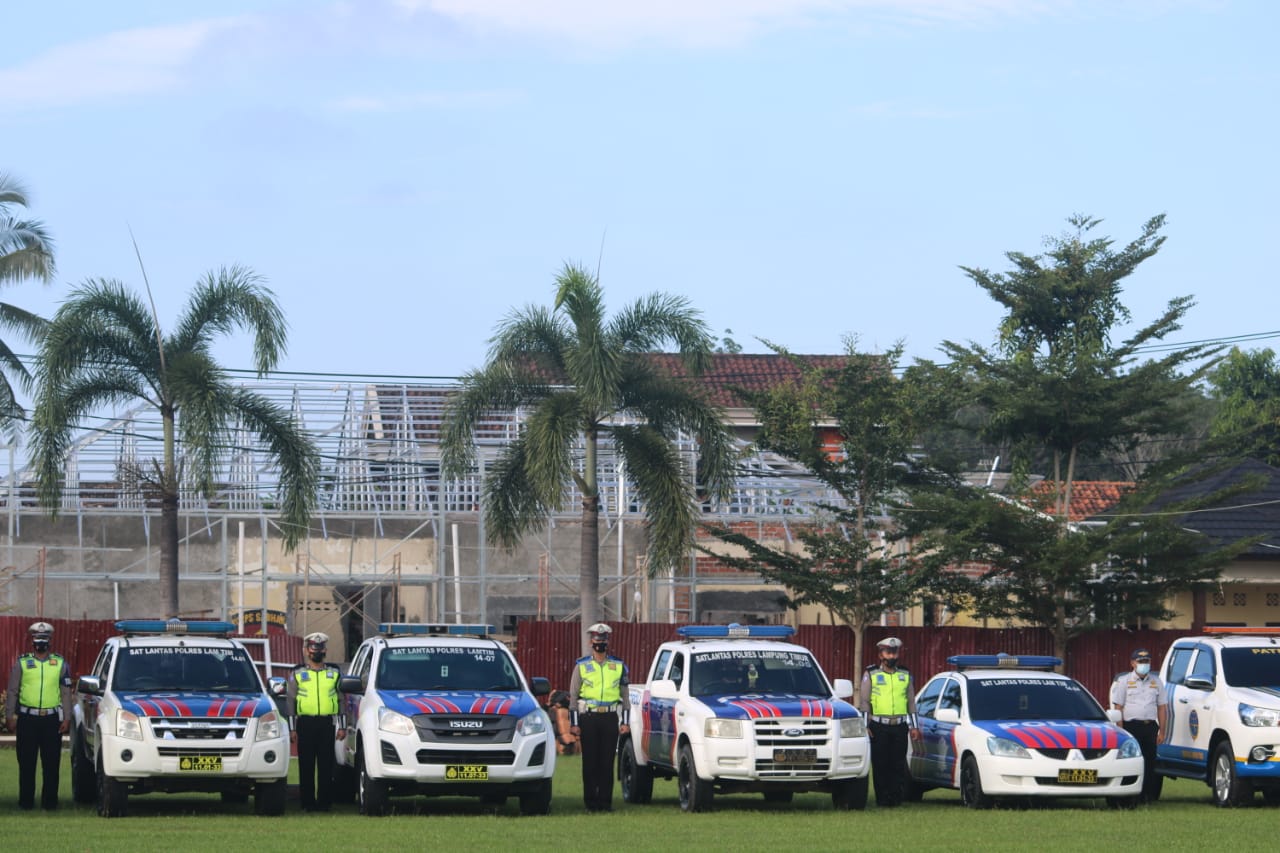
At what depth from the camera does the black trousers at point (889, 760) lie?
58.3 feet

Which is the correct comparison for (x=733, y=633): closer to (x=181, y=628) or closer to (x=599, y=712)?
(x=599, y=712)

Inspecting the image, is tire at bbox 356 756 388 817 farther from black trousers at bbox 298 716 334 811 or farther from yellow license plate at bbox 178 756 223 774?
yellow license plate at bbox 178 756 223 774

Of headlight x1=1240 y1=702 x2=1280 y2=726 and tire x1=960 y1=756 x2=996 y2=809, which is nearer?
tire x1=960 y1=756 x2=996 y2=809

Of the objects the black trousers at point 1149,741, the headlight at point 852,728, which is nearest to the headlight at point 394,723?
the headlight at point 852,728

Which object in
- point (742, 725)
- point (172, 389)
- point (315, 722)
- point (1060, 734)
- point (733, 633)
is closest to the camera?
point (742, 725)

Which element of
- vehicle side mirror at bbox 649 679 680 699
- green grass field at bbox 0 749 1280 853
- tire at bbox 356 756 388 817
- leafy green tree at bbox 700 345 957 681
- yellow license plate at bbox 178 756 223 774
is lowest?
green grass field at bbox 0 749 1280 853

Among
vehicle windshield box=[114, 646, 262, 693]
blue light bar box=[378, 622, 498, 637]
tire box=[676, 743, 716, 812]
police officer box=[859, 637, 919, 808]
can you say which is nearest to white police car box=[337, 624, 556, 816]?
blue light bar box=[378, 622, 498, 637]

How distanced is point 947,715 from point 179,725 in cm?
738

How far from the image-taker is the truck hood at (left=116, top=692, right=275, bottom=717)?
620 inches

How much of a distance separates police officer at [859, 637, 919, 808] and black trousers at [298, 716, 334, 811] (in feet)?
17.2

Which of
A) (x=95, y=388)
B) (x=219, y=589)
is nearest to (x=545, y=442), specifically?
(x=95, y=388)

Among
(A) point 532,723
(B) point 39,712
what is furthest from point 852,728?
(B) point 39,712

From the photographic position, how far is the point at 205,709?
1580cm

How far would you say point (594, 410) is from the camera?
28172mm
